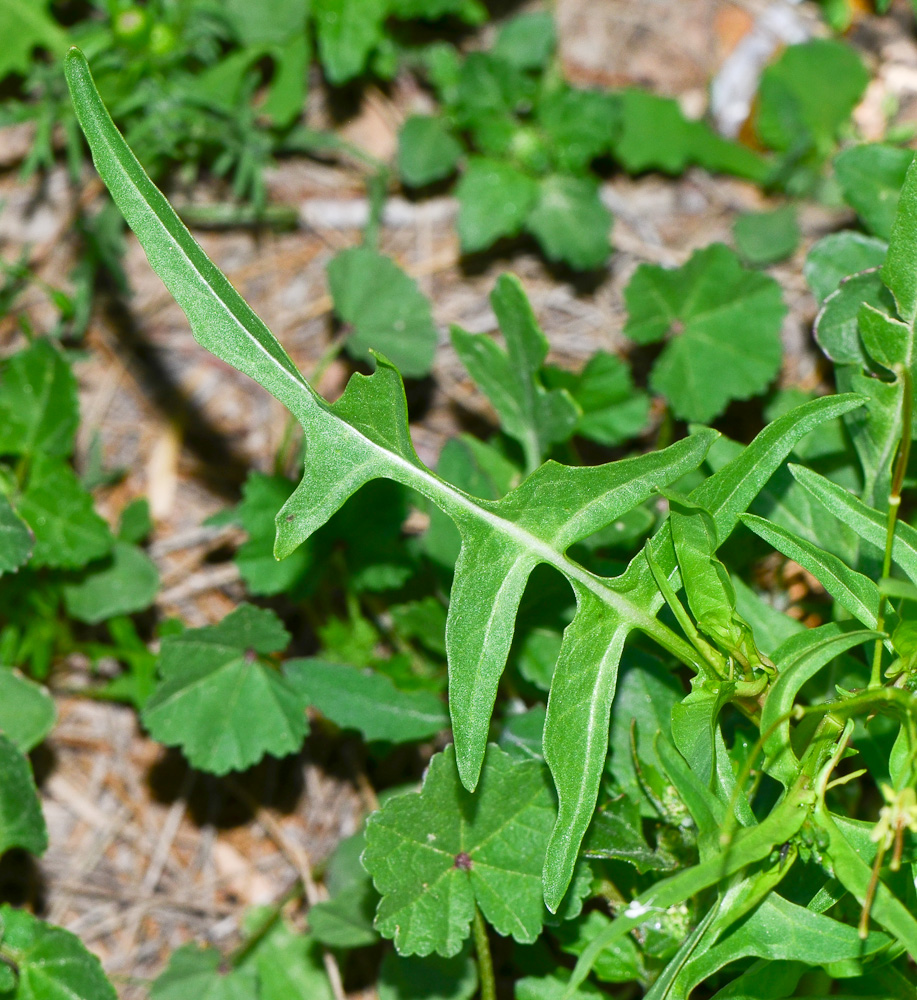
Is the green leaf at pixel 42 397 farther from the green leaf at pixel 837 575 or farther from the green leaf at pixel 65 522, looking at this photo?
the green leaf at pixel 837 575

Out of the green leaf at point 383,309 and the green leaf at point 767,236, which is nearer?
the green leaf at point 383,309

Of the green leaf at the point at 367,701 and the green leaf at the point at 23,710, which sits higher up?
the green leaf at the point at 23,710

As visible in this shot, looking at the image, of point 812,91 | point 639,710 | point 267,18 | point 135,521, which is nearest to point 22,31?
point 267,18

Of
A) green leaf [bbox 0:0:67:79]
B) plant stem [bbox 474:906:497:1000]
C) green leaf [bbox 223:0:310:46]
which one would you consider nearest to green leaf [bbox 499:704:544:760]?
plant stem [bbox 474:906:497:1000]

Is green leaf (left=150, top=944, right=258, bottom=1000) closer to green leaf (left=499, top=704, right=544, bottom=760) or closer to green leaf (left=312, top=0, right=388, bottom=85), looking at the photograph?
green leaf (left=499, top=704, right=544, bottom=760)

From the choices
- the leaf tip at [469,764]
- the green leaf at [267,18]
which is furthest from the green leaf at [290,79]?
the leaf tip at [469,764]

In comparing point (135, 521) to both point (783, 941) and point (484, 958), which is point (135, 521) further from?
point (783, 941)
